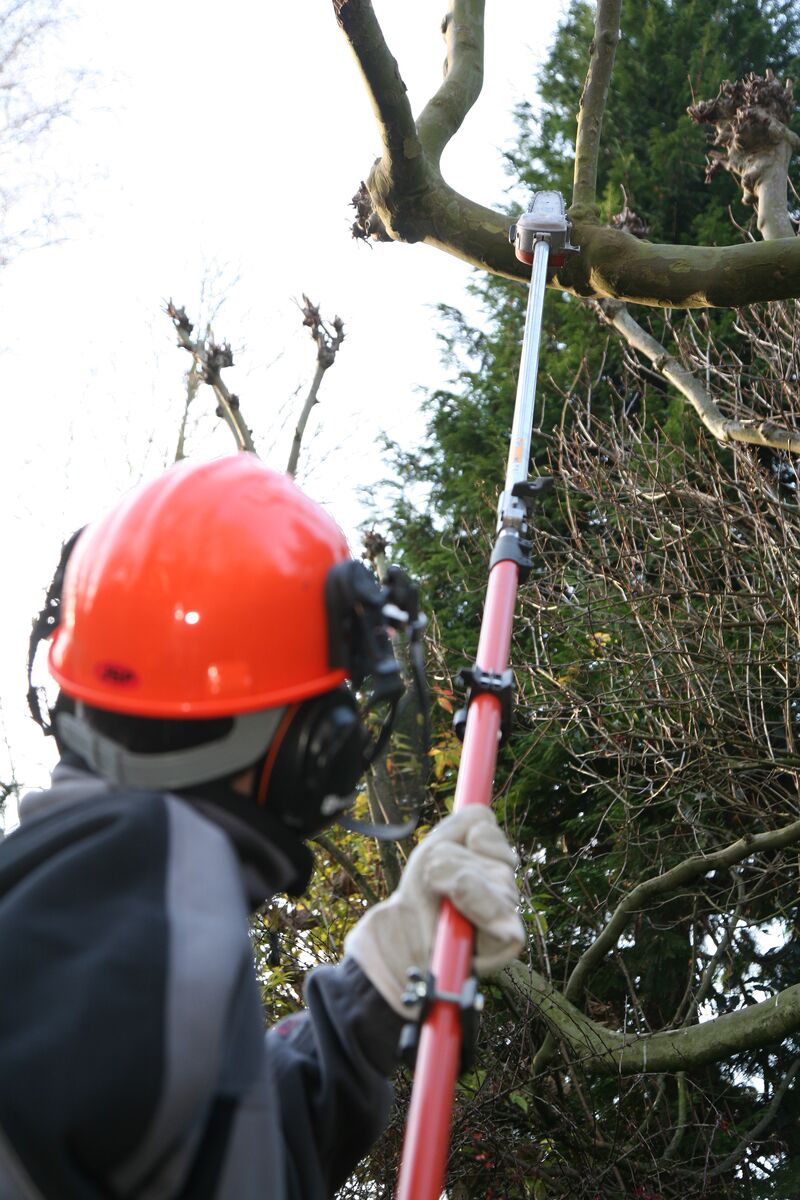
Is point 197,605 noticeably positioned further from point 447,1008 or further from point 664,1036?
point 664,1036

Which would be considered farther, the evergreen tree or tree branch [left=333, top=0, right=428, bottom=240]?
the evergreen tree

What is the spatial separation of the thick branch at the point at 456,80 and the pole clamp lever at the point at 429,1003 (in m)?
3.10

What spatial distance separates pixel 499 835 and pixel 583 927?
5.57 m

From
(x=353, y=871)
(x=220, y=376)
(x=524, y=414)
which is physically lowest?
(x=524, y=414)

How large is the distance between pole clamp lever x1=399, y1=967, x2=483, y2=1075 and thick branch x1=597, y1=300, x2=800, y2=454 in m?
3.78

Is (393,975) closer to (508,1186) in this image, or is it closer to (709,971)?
(508,1186)

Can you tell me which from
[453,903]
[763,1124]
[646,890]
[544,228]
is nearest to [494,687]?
[453,903]

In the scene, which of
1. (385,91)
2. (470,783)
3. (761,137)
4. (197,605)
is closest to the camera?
(197,605)

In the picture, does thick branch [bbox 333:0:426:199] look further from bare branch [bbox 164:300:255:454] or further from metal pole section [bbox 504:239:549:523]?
bare branch [bbox 164:300:255:454]

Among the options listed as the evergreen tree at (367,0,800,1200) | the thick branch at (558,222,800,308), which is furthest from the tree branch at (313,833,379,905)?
the thick branch at (558,222,800,308)

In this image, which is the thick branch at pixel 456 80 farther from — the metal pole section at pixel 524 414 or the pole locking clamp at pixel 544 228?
the metal pole section at pixel 524 414

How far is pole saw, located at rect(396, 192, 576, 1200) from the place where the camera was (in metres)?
1.65

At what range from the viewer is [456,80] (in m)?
4.29

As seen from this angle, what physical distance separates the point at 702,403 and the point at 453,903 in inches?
175
